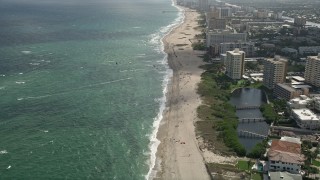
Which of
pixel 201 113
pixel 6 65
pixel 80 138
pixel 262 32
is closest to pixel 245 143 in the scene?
pixel 201 113

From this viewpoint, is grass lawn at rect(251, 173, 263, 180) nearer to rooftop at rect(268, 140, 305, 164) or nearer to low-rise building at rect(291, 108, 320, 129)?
rooftop at rect(268, 140, 305, 164)

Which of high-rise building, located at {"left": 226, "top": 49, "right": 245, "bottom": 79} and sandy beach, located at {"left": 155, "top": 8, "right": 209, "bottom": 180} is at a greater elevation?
high-rise building, located at {"left": 226, "top": 49, "right": 245, "bottom": 79}

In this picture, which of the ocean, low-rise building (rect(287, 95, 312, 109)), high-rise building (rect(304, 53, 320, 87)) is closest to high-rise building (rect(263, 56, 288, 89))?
high-rise building (rect(304, 53, 320, 87))

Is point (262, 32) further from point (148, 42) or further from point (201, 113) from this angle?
point (201, 113)

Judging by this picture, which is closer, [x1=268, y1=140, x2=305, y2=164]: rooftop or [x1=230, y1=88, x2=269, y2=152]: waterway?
[x1=268, y1=140, x2=305, y2=164]: rooftop

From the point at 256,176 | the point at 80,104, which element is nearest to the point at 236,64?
the point at 80,104

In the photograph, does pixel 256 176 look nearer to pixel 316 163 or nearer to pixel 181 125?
pixel 316 163

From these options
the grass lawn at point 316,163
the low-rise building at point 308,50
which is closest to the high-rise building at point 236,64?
the low-rise building at point 308,50
